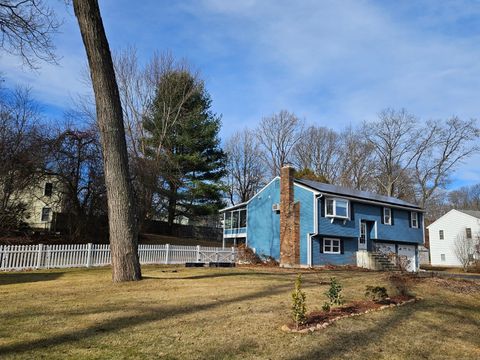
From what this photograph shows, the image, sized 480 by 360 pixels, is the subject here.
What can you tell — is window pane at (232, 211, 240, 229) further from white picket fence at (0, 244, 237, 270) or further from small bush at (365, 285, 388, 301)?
small bush at (365, 285, 388, 301)

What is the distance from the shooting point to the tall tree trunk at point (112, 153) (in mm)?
10852

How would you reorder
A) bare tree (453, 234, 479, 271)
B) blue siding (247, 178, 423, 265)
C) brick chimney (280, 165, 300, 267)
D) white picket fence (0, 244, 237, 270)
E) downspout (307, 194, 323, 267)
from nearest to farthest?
1. white picket fence (0, 244, 237, 270)
2. downspout (307, 194, 323, 267)
3. brick chimney (280, 165, 300, 267)
4. blue siding (247, 178, 423, 265)
5. bare tree (453, 234, 479, 271)

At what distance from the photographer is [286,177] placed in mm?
25031

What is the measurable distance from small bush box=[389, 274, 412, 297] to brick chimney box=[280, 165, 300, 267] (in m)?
10.3

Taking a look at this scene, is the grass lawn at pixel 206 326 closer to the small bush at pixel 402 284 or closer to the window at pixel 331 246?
the small bush at pixel 402 284

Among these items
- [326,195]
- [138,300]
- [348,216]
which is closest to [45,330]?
[138,300]

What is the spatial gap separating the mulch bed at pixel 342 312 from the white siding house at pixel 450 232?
128 feet

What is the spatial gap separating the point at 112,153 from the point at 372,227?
20740 mm

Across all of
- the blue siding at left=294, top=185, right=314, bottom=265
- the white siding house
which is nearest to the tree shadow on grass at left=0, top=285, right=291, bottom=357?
the blue siding at left=294, top=185, right=314, bottom=265

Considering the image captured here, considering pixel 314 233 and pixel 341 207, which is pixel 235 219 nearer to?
pixel 314 233

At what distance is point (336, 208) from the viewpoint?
24.3 m

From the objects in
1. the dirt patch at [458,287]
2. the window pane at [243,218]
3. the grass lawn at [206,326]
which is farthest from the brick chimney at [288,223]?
the grass lawn at [206,326]

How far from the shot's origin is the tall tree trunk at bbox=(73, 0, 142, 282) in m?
10.9

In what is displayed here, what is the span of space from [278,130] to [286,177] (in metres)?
24.5
